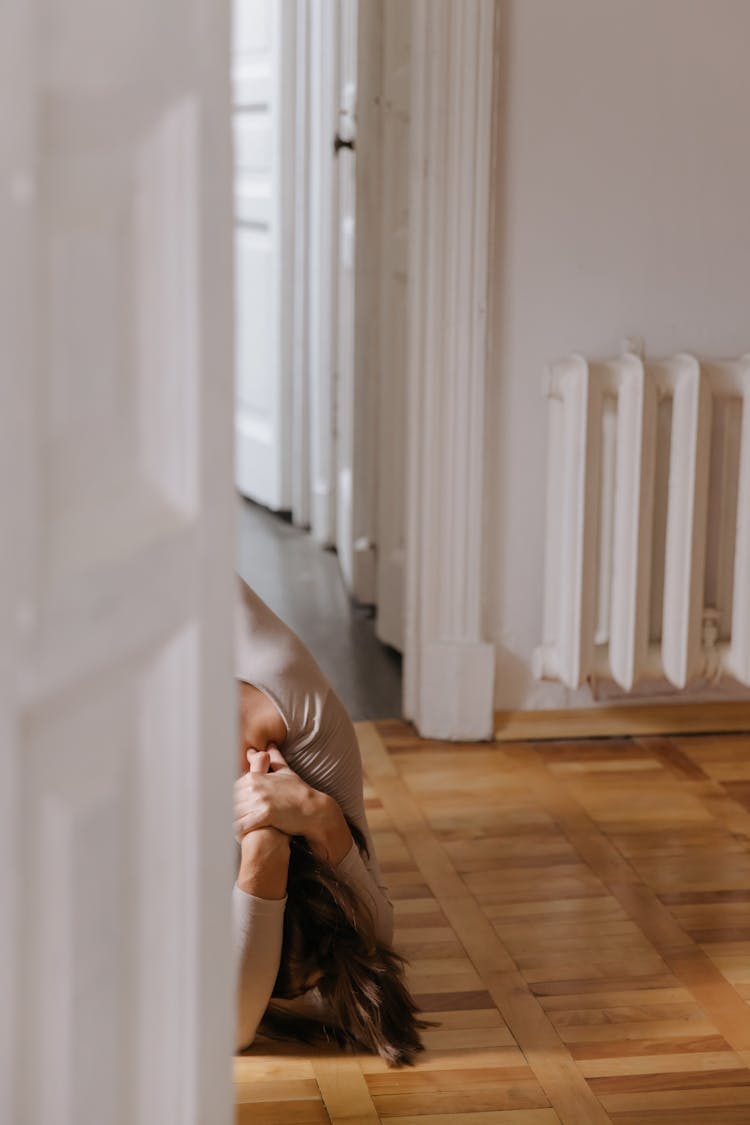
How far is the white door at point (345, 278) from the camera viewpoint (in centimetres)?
402

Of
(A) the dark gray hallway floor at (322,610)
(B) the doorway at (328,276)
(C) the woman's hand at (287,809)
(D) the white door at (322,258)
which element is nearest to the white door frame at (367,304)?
(B) the doorway at (328,276)

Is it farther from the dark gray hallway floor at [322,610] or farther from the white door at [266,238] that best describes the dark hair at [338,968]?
the white door at [266,238]

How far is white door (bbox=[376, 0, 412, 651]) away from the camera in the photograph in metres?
3.46

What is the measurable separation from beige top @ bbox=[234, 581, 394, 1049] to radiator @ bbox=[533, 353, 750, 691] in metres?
0.96

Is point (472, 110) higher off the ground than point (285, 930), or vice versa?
point (472, 110)

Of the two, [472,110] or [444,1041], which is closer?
[444,1041]

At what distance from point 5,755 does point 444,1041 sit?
1363 millimetres

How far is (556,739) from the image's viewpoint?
3.08 m

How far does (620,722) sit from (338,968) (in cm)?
138

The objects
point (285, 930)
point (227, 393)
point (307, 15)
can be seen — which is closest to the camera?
point (227, 393)

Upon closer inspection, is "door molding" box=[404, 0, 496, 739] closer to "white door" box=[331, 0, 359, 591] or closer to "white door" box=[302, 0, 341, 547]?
"white door" box=[331, 0, 359, 591]

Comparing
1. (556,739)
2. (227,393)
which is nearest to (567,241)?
(556,739)

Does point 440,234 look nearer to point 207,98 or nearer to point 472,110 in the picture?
point 472,110

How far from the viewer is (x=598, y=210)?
2.98 metres
